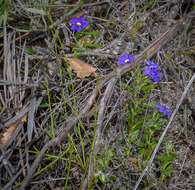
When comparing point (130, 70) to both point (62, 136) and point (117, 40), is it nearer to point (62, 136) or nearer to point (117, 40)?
point (117, 40)

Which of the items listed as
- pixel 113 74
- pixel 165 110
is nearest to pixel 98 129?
pixel 113 74

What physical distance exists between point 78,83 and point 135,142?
627 millimetres

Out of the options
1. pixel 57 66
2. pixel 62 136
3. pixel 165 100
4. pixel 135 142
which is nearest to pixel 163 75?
pixel 165 100

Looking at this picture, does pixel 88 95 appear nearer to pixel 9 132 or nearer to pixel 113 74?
pixel 113 74

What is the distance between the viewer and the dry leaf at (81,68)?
64.9 inches

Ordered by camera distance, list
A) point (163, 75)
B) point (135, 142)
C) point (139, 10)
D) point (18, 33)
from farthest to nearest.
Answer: point (139, 10) < point (163, 75) < point (18, 33) < point (135, 142)

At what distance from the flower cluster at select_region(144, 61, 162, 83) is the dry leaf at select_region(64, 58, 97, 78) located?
43 centimetres

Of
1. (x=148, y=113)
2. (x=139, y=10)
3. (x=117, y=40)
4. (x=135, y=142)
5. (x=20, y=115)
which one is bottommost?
(x=135, y=142)

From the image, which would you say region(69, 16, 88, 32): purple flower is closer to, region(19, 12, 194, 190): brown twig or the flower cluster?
region(19, 12, 194, 190): brown twig

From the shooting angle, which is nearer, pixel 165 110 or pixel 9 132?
pixel 9 132

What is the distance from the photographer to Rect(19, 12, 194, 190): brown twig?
54.1 inches

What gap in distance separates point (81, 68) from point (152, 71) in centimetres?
58

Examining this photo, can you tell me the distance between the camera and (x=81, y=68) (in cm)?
167

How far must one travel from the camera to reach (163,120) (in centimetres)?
171
